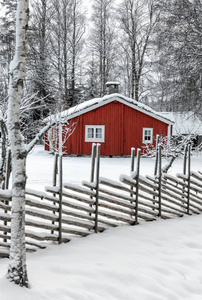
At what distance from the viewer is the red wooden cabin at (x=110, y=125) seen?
20125mm

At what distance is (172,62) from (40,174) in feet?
25.9

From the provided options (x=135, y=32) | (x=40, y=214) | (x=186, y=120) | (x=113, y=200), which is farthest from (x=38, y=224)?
(x=135, y=32)

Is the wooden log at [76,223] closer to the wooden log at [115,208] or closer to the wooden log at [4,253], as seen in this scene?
the wooden log at [115,208]

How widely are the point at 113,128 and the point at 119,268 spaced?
16860 millimetres

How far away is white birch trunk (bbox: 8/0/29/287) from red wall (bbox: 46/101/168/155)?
666 inches

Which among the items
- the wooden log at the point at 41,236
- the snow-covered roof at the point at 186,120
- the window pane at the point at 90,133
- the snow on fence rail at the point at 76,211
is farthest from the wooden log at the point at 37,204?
the window pane at the point at 90,133

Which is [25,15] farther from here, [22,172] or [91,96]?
[91,96]

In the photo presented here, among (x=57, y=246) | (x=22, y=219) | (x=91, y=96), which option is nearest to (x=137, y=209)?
(x=57, y=246)

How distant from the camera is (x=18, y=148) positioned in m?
3.12

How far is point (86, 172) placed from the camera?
13453mm

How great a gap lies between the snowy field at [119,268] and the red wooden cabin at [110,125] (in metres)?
15.0

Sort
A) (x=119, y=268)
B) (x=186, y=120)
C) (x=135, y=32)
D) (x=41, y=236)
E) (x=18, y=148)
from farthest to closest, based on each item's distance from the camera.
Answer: (x=135, y=32), (x=186, y=120), (x=41, y=236), (x=119, y=268), (x=18, y=148)

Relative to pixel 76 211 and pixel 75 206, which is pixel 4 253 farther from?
pixel 76 211

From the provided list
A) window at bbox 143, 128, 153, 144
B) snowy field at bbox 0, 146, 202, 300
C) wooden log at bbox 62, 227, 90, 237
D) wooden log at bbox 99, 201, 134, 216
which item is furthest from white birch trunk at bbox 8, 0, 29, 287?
window at bbox 143, 128, 153, 144
